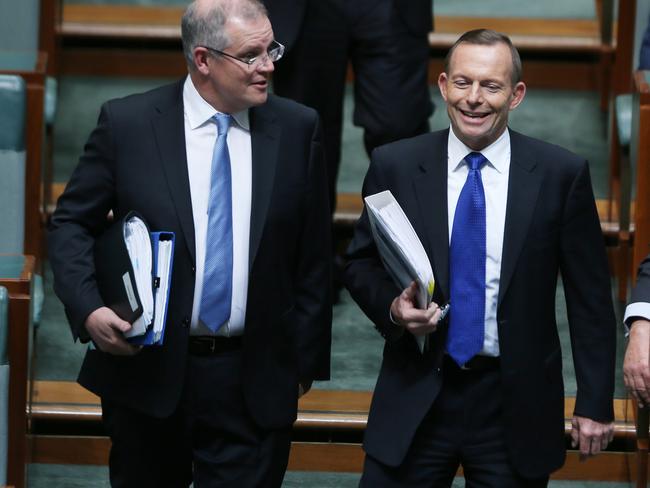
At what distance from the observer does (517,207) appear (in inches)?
111

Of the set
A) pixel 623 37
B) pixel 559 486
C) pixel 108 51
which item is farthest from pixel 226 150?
pixel 108 51

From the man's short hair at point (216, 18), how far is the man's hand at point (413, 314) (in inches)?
21.4

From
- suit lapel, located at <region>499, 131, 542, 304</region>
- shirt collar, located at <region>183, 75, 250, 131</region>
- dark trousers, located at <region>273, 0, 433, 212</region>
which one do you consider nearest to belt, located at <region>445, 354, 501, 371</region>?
suit lapel, located at <region>499, 131, 542, 304</region>

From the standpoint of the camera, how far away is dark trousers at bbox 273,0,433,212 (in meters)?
4.30

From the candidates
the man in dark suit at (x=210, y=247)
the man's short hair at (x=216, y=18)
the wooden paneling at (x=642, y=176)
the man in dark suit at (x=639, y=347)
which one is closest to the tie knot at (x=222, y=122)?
the man in dark suit at (x=210, y=247)

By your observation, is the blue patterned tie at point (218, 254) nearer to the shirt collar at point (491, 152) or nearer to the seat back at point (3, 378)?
the shirt collar at point (491, 152)

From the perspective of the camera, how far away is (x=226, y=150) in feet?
9.54

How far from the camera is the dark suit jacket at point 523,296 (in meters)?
2.81

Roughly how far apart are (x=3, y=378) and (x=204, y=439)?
448 mm

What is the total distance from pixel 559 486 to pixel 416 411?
3.68ft

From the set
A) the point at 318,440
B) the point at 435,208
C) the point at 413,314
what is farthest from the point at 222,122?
the point at 318,440

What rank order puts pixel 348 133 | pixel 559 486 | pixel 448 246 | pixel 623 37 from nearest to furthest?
pixel 448 246 → pixel 559 486 → pixel 623 37 → pixel 348 133

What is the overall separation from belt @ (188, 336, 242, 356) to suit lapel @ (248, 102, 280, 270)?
144 millimetres

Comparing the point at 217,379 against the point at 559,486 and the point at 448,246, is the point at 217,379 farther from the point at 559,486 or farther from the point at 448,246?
the point at 559,486
